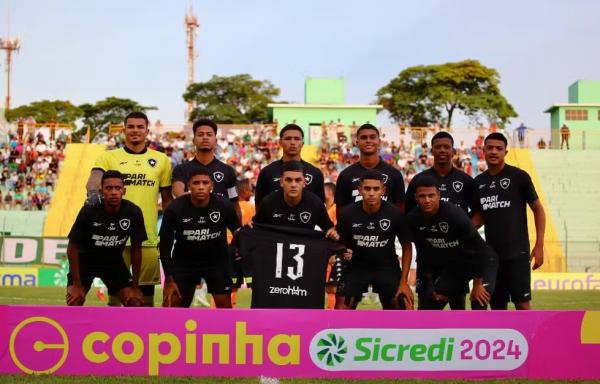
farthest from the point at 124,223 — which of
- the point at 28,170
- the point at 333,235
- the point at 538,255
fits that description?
the point at 28,170

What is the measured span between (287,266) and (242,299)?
31.4 ft

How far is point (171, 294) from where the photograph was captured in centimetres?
787

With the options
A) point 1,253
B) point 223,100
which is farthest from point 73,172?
point 223,100

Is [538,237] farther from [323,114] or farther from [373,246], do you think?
[323,114]

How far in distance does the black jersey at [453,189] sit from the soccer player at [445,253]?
0.76ft

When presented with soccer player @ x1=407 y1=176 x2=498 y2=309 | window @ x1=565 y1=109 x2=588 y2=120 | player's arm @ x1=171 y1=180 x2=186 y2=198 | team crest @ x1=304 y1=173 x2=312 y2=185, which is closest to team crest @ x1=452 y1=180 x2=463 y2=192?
soccer player @ x1=407 y1=176 x2=498 y2=309

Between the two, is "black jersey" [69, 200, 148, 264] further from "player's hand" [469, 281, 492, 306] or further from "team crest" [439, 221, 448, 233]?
"player's hand" [469, 281, 492, 306]

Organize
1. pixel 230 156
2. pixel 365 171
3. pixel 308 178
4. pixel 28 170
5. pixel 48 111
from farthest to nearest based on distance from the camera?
pixel 48 111 < pixel 230 156 < pixel 28 170 < pixel 308 178 < pixel 365 171

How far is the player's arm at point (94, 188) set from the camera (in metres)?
7.84

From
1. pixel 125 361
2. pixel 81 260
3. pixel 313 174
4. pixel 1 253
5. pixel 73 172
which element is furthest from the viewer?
pixel 73 172

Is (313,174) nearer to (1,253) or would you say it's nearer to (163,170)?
(163,170)

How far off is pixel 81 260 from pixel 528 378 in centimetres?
476

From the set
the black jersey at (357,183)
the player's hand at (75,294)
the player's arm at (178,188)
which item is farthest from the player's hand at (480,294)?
the player's hand at (75,294)

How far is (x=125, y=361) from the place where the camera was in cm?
684
